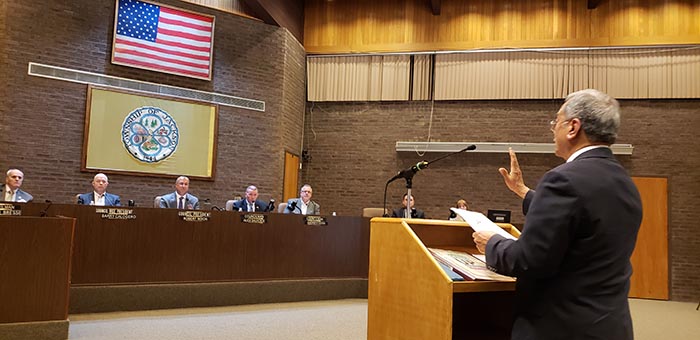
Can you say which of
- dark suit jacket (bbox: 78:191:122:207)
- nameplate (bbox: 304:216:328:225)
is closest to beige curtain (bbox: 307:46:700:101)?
nameplate (bbox: 304:216:328:225)

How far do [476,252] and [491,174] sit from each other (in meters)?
8.51

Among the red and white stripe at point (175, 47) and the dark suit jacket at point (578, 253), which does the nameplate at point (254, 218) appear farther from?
the dark suit jacket at point (578, 253)

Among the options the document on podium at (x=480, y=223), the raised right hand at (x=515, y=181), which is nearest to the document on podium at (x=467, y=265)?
the document on podium at (x=480, y=223)

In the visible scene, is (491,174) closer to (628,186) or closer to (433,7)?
(433,7)

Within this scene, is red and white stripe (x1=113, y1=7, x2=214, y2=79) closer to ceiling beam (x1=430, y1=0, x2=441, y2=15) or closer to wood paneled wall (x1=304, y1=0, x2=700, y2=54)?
wood paneled wall (x1=304, y1=0, x2=700, y2=54)

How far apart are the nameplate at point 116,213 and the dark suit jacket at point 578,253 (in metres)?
4.93

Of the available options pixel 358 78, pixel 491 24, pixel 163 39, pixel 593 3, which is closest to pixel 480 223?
pixel 163 39

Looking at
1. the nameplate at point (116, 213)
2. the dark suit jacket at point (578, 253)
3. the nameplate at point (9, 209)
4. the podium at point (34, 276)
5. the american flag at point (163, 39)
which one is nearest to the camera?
the dark suit jacket at point (578, 253)

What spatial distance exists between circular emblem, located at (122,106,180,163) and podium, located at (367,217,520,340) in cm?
732

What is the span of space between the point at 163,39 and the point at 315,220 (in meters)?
4.28

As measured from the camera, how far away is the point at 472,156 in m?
10.6

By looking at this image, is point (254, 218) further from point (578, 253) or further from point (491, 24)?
point (491, 24)

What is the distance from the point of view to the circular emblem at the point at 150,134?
342 inches

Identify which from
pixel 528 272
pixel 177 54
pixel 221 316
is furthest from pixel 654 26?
pixel 528 272
